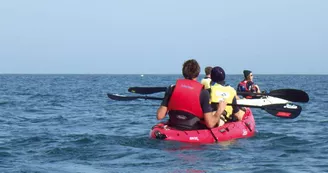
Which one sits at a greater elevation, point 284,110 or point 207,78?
point 207,78

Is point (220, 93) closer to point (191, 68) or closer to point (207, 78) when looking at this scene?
point (191, 68)

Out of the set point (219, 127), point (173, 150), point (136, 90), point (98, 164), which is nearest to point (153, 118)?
point (136, 90)

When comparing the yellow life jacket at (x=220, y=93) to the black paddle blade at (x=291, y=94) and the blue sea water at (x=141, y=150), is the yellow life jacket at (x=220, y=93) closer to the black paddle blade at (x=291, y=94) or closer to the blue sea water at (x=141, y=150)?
the blue sea water at (x=141, y=150)

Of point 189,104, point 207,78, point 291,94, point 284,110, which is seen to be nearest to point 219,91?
point 189,104

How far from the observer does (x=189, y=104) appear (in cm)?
1196

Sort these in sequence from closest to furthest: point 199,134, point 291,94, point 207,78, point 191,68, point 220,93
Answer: point 191,68 → point 199,134 → point 220,93 → point 291,94 → point 207,78

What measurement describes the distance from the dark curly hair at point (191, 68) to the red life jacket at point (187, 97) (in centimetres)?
14

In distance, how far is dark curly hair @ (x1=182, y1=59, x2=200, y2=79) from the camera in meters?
11.7

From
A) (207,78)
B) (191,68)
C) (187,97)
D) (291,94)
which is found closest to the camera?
(191,68)

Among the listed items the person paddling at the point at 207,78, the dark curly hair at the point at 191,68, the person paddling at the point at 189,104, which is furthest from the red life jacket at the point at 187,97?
the person paddling at the point at 207,78

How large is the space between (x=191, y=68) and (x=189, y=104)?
694 mm

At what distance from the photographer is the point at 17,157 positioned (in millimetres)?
10484

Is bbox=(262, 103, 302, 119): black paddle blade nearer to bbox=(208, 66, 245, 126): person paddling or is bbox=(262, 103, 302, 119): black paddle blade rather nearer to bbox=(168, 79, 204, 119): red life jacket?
bbox=(208, 66, 245, 126): person paddling

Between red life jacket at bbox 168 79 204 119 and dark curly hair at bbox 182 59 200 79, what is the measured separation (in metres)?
0.14
